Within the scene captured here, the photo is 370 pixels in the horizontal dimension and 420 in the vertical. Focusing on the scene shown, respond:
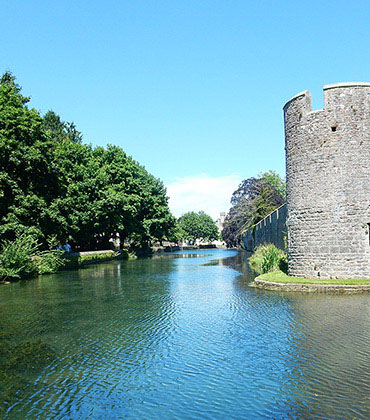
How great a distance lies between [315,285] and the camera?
1298 centimetres

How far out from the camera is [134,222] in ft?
162

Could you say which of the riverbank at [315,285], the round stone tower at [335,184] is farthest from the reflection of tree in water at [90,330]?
the round stone tower at [335,184]

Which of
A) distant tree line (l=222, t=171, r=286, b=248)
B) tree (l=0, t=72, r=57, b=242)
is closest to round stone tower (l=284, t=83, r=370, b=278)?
tree (l=0, t=72, r=57, b=242)

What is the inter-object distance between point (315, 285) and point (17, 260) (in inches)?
620

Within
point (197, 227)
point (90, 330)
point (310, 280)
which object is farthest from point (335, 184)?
point (197, 227)

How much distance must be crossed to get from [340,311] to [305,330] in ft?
7.02

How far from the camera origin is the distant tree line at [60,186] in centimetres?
2334

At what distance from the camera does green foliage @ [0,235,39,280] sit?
20.4 m

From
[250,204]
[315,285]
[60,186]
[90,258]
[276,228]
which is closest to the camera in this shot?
[315,285]

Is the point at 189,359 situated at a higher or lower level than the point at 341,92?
lower

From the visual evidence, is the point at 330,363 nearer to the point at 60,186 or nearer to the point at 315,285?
the point at 315,285

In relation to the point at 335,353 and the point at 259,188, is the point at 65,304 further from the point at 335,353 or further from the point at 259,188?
the point at 259,188

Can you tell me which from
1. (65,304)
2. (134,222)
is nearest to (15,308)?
(65,304)

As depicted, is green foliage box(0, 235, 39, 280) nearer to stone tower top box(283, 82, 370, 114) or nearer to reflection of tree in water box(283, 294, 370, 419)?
reflection of tree in water box(283, 294, 370, 419)
